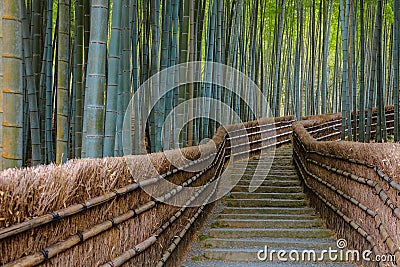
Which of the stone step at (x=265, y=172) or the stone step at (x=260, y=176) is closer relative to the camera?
the stone step at (x=260, y=176)

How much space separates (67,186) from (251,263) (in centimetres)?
259

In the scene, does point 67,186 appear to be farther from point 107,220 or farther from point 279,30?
point 279,30

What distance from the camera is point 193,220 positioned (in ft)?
15.8

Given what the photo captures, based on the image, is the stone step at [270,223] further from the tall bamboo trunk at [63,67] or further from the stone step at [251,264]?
the tall bamboo trunk at [63,67]

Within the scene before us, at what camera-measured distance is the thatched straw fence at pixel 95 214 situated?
170 centimetres

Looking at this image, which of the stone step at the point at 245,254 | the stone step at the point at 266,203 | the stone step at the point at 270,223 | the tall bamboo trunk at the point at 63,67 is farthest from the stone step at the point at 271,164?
the tall bamboo trunk at the point at 63,67

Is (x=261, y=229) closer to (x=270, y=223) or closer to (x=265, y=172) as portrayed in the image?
(x=270, y=223)

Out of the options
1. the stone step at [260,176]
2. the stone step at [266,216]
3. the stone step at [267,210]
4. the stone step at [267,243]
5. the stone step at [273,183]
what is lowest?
the stone step at [267,243]

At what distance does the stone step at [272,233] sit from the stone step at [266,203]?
3.97 ft

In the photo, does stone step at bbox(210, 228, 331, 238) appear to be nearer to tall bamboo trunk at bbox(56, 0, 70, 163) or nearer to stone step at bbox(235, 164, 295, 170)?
tall bamboo trunk at bbox(56, 0, 70, 163)

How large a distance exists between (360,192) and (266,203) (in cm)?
246

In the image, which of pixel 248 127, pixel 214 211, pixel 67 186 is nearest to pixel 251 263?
pixel 214 211

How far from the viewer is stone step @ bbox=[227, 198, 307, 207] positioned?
6375 mm

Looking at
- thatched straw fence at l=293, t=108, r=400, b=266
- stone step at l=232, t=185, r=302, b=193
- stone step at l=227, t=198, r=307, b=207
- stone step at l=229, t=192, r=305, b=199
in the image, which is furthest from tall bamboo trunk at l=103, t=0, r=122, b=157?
stone step at l=232, t=185, r=302, b=193
